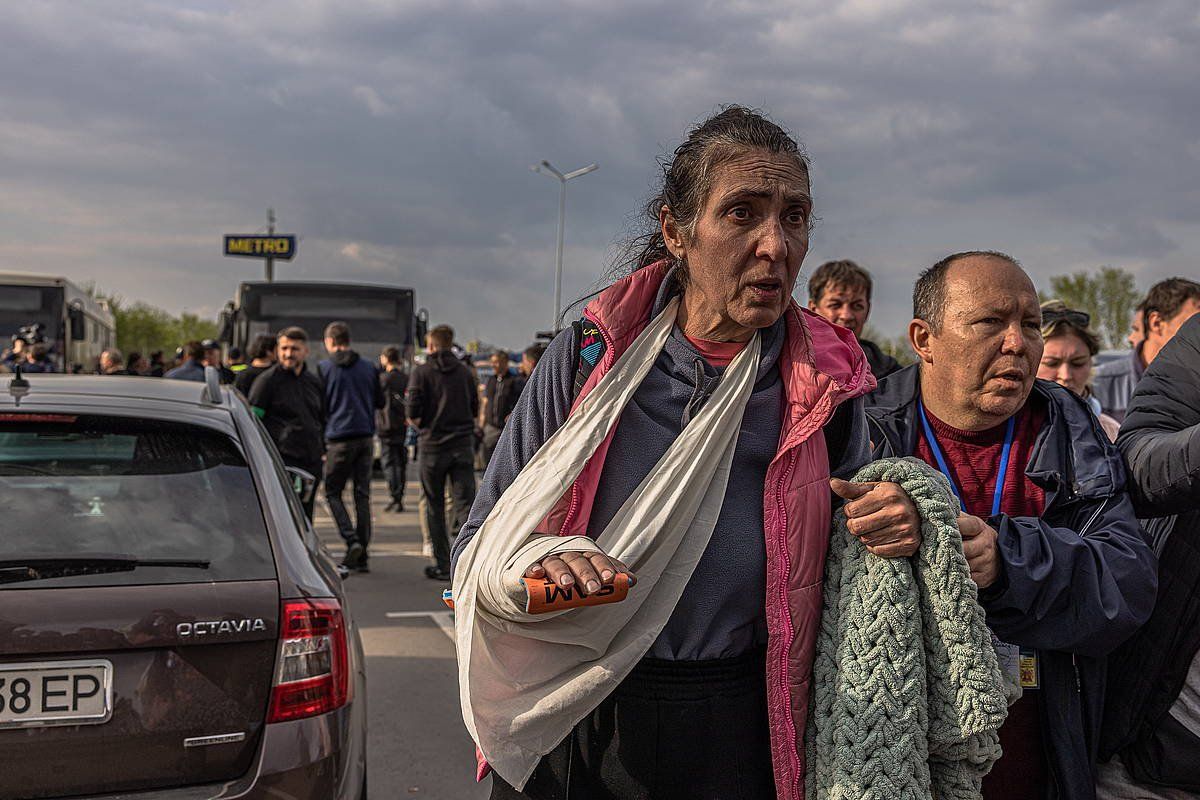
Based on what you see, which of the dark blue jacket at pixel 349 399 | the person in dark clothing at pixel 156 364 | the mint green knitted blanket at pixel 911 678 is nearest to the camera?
the mint green knitted blanket at pixel 911 678

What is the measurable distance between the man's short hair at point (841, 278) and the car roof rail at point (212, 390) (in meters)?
2.87

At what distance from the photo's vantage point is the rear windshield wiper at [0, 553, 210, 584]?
8.63ft

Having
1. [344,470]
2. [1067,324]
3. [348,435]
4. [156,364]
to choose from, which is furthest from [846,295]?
[156,364]

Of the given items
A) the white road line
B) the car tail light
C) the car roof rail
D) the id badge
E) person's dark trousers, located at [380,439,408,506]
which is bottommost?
the white road line

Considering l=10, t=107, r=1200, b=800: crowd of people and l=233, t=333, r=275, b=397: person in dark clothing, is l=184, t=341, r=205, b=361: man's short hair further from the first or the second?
l=10, t=107, r=1200, b=800: crowd of people

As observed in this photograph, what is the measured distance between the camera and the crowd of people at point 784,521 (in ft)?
6.48

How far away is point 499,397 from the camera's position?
11.0m

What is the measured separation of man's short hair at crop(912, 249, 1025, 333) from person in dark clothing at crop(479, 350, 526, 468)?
8.14m

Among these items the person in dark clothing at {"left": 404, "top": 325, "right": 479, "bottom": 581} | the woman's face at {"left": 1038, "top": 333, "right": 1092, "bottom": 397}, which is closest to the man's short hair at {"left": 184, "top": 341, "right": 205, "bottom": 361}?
the person in dark clothing at {"left": 404, "top": 325, "right": 479, "bottom": 581}

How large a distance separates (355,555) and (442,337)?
6.63 feet

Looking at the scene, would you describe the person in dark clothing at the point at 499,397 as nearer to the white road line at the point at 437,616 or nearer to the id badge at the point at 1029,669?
the white road line at the point at 437,616

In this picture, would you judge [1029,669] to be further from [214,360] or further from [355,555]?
[214,360]

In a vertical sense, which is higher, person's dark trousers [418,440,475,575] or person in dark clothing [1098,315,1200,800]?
person in dark clothing [1098,315,1200,800]

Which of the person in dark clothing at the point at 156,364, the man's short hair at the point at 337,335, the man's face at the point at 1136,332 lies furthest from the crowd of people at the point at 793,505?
the person in dark clothing at the point at 156,364
